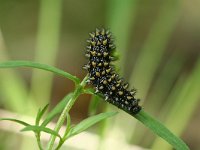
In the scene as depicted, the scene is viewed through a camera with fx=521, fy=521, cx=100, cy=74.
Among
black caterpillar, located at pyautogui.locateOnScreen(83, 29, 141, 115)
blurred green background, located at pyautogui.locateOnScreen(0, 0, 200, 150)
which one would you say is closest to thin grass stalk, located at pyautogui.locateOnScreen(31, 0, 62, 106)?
blurred green background, located at pyautogui.locateOnScreen(0, 0, 200, 150)

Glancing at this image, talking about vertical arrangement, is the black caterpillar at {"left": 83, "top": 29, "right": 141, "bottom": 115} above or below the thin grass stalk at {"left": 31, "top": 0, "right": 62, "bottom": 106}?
above

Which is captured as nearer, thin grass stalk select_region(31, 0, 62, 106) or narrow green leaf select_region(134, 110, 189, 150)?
narrow green leaf select_region(134, 110, 189, 150)

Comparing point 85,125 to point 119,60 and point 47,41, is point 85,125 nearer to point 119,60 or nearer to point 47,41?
point 119,60

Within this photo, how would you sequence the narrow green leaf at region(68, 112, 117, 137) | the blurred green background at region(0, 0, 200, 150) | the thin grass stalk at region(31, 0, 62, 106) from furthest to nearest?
the thin grass stalk at region(31, 0, 62, 106)
the blurred green background at region(0, 0, 200, 150)
the narrow green leaf at region(68, 112, 117, 137)

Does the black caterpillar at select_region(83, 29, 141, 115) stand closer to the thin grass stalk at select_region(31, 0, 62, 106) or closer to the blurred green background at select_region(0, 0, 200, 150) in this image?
the blurred green background at select_region(0, 0, 200, 150)

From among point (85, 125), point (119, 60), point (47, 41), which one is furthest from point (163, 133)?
point (47, 41)

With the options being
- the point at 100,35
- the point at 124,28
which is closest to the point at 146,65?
the point at 124,28

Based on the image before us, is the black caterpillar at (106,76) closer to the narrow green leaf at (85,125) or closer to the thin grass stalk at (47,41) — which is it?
the narrow green leaf at (85,125)

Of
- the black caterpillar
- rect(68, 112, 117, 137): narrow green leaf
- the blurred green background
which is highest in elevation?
the black caterpillar
